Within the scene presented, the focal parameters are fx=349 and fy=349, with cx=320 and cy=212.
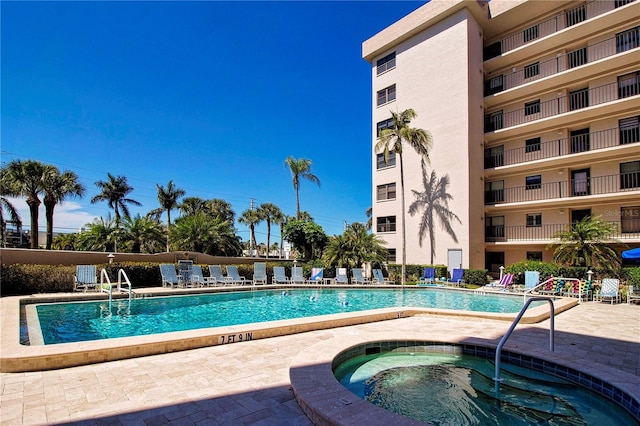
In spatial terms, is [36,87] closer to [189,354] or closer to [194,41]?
[194,41]

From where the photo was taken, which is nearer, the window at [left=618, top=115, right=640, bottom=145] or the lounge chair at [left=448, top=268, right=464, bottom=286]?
the window at [left=618, top=115, right=640, bottom=145]

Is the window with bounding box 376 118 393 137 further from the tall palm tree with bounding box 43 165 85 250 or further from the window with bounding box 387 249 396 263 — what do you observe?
the tall palm tree with bounding box 43 165 85 250

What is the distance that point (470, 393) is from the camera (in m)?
4.93

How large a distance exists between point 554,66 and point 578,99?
2.62 m

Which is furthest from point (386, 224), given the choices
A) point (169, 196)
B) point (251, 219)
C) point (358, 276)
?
point (251, 219)

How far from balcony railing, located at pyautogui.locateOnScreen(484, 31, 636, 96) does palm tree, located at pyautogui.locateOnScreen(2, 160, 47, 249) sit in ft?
106

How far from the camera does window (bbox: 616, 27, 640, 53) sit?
19.2m

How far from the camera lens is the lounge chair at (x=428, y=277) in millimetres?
21009

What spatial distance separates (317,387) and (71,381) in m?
3.24

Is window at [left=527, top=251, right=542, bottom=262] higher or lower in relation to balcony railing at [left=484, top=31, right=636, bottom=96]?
lower

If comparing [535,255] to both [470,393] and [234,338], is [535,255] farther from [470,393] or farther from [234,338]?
[234,338]

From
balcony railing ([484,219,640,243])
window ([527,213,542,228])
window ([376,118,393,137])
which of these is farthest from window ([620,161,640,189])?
window ([376,118,393,137])

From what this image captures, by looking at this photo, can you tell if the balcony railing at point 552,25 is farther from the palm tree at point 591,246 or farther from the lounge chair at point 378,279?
the lounge chair at point 378,279

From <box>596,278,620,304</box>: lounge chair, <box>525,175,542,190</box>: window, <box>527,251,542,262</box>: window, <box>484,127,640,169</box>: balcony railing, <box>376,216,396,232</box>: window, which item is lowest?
<box>596,278,620,304</box>: lounge chair
